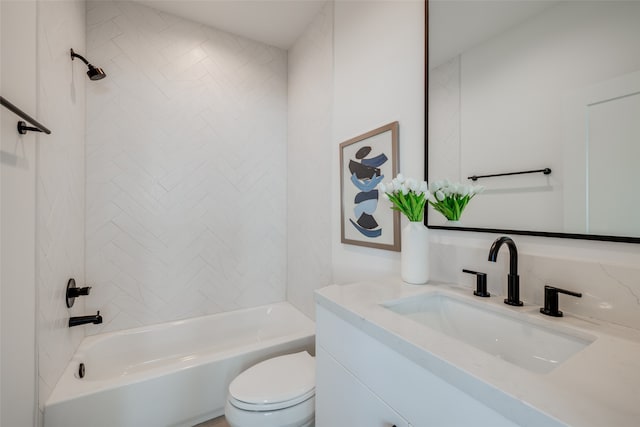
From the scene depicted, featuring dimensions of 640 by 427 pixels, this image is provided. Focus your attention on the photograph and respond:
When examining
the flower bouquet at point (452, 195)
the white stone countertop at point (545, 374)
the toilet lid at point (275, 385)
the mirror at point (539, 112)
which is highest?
the mirror at point (539, 112)

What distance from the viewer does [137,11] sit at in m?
1.91

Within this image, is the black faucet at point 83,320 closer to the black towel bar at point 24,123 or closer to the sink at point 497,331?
the black towel bar at point 24,123

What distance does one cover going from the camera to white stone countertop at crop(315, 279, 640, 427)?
39 centimetres

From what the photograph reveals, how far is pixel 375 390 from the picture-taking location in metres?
0.72

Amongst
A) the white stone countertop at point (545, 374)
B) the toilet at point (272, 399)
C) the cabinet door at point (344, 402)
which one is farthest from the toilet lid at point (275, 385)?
the white stone countertop at point (545, 374)

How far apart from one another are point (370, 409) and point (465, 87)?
1189 millimetres

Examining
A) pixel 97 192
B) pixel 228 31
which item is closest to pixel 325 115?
pixel 228 31

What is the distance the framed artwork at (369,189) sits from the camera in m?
1.36

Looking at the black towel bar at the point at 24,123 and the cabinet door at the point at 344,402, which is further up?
the black towel bar at the point at 24,123

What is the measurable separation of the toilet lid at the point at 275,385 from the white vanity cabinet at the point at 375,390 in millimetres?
239

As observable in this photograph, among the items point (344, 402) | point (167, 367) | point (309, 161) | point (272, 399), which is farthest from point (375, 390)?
point (309, 161)

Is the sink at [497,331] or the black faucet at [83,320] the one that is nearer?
the sink at [497,331]

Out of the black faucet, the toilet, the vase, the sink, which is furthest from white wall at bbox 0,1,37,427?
the vase

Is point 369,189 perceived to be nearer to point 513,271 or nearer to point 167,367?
point 513,271
